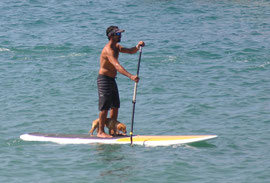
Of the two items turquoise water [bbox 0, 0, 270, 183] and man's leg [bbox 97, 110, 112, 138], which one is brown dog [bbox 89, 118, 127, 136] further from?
turquoise water [bbox 0, 0, 270, 183]

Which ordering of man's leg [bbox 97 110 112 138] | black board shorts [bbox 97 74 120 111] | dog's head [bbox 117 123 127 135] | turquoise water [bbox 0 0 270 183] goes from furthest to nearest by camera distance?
dog's head [bbox 117 123 127 135] → man's leg [bbox 97 110 112 138] → black board shorts [bbox 97 74 120 111] → turquoise water [bbox 0 0 270 183]

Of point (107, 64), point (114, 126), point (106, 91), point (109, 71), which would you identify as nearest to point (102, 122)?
point (114, 126)

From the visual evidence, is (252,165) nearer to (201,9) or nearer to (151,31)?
(151,31)

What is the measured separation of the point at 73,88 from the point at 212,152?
6653 millimetres

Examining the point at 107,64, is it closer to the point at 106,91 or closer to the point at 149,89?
the point at 106,91

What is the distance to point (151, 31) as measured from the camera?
25.2m

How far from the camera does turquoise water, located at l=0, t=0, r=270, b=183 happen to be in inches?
399

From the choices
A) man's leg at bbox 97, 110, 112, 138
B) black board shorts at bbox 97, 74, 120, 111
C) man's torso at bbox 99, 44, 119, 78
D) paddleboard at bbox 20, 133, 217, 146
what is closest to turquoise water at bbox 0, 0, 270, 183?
paddleboard at bbox 20, 133, 217, 146

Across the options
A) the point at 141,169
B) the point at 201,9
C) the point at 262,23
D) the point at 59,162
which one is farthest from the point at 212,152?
the point at 201,9

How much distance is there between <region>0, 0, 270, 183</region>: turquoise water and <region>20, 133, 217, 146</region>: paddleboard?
133 mm

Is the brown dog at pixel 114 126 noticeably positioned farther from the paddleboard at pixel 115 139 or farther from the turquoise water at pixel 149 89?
the turquoise water at pixel 149 89

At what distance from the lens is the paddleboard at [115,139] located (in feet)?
36.2

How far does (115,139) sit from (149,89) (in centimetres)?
501

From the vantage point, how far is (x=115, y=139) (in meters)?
11.3
